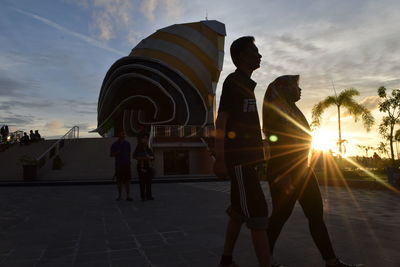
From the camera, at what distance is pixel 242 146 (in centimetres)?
254

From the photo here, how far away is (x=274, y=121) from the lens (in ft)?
9.86

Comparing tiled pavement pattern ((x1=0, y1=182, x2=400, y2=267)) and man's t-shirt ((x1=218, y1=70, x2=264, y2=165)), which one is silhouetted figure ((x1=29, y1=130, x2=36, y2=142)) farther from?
man's t-shirt ((x1=218, y1=70, x2=264, y2=165))

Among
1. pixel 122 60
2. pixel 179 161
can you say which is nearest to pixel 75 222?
pixel 179 161

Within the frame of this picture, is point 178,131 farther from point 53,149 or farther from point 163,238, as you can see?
point 163,238

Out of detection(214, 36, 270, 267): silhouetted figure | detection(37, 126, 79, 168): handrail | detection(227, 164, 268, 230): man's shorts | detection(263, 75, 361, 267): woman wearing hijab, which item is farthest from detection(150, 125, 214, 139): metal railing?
detection(227, 164, 268, 230): man's shorts

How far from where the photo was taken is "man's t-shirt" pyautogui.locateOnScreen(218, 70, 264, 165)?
100 inches

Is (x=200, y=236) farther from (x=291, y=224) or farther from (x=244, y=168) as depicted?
(x=244, y=168)

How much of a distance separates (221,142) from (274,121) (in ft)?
2.28

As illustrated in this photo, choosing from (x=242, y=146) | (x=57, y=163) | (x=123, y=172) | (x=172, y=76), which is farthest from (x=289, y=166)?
(x=172, y=76)

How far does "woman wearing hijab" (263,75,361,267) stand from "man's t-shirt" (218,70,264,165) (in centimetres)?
41

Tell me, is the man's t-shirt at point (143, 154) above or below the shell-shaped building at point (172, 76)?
below

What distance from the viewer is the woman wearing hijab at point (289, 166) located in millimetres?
2895

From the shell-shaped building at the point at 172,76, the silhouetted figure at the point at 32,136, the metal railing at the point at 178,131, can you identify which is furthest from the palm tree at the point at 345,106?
the silhouetted figure at the point at 32,136

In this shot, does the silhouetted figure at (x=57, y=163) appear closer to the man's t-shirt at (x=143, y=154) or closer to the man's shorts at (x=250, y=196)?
the man's t-shirt at (x=143, y=154)
